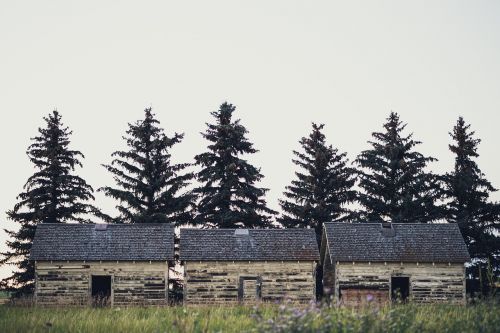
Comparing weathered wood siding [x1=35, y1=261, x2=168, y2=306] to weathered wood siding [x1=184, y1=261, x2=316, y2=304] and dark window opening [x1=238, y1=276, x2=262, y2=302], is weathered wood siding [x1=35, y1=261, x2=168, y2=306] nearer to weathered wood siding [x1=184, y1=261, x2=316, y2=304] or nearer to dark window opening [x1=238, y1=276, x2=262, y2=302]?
weathered wood siding [x1=184, y1=261, x2=316, y2=304]

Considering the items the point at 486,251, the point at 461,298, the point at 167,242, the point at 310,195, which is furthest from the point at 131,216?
the point at 486,251

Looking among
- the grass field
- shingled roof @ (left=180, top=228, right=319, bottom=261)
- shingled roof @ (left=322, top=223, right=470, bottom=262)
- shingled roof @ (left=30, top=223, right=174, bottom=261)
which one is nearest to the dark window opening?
shingled roof @ (left=180, top=228, right=319, bottom=261)

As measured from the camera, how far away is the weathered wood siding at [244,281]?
29297 mm

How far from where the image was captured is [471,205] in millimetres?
38219

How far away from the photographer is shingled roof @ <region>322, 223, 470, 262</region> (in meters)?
29.8

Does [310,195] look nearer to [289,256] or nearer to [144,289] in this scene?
[289,256]

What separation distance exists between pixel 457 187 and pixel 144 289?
24.5m

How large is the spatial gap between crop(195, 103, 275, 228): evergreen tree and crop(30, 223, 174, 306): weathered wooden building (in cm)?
995

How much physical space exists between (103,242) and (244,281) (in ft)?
29.0

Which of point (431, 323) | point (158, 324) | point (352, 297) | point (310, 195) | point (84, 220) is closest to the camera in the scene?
point (431, 323)

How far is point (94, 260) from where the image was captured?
2911 centimetres

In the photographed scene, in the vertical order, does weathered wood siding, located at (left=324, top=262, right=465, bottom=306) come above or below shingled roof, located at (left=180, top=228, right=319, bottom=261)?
below

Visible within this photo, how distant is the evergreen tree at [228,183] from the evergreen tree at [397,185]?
8290 mm

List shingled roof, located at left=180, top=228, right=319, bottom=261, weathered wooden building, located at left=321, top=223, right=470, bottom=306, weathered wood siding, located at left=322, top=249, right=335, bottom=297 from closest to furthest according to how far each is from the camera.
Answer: weathered wooden building, located at left=321, top=223, right=470, bottom=306 < shingled roof, located at left=180, top=228, right=319, bottom=261 < weathered wood siding, located at left=322, top=249, right=335, bottom=297
